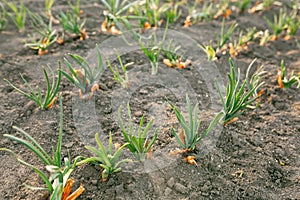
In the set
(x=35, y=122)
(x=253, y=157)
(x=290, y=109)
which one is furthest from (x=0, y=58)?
(x=290, y=109)

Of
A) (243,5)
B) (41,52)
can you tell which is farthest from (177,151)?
(243,5)

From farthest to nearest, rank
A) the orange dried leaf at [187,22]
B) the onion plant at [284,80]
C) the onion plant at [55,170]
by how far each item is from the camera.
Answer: the orange dried leaf at [187,22]
the onion plant at [284,80]
the onion plant at [55,170]

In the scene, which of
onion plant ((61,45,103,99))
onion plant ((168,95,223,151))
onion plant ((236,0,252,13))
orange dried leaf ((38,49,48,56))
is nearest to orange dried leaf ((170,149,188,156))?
onion plant ((168,95,223,151))

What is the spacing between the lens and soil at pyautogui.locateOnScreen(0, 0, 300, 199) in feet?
5.68

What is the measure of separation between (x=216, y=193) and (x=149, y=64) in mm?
1181

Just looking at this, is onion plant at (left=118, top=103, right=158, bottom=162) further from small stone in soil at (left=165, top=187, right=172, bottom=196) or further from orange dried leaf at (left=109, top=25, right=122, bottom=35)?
orange dried leaf at (left=109, top=25, right=122, bottom=35)

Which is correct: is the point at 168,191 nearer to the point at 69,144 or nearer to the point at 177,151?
the point at 177,151

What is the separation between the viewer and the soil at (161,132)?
1.73 m

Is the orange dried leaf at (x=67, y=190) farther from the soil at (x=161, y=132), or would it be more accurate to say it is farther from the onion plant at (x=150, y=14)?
the onion plant at (x=150, y=14)

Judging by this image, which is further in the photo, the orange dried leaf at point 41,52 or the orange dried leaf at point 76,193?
the orange dried leaf at point 41,52

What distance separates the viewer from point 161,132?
79.7 inches

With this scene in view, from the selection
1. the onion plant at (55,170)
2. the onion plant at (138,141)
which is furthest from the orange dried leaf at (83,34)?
the onion plant at (55,170)

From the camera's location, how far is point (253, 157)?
1947 mm

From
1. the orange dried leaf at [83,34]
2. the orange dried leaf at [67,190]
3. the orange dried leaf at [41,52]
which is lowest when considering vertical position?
the orange dried leaf at [67,190]
